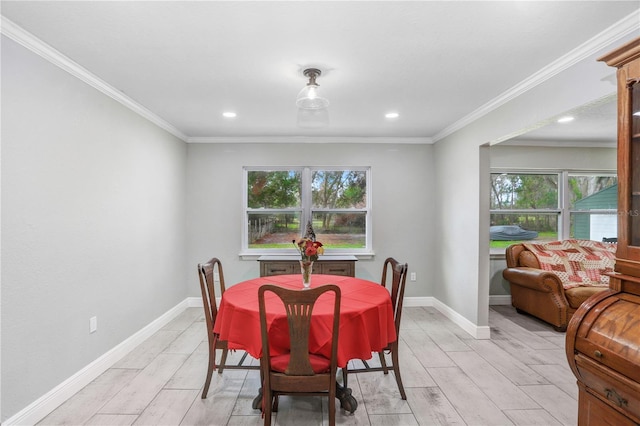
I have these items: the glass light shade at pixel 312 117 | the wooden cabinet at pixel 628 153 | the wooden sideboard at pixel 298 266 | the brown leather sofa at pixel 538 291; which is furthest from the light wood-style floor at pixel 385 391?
the glass light shade at pixel 312 117

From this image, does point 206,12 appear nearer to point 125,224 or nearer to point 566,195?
point 125,224

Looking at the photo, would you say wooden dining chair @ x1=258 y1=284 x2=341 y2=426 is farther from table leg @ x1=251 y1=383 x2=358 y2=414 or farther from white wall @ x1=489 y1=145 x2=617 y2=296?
white wall @ x1=489 y1=145 x2=617 y2=296

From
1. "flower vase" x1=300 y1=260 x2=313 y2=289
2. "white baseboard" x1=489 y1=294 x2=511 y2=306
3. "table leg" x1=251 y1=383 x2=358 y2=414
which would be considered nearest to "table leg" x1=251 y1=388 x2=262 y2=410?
"table leg" x1=251 y1=383 x2=358 y2=414

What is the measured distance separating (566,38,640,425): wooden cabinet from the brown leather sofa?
2626mm

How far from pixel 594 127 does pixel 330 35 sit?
13.5ft

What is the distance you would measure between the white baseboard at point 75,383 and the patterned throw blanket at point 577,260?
4976mm

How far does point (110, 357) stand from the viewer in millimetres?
2941

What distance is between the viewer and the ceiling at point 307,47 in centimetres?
179

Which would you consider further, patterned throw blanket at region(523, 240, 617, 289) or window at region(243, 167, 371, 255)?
window at region(243, 167, 371, 255)

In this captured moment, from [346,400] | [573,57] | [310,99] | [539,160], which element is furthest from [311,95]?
[539,160]

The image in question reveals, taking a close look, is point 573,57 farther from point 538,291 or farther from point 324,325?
point 538,291

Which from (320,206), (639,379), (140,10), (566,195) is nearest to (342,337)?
(639,379)

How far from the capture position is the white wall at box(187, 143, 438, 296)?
15.8 ft

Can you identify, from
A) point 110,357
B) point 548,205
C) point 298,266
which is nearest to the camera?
point 110,357
